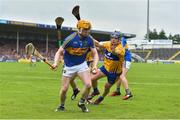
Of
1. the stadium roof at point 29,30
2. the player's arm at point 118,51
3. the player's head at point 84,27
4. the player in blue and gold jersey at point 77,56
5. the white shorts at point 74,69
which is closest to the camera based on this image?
the player's head at point 84,27

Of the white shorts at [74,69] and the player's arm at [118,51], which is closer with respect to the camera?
the white shorts at [74,69]

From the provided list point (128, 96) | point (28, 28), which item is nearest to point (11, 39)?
point (28, 28)

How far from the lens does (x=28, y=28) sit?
98562 millimetres

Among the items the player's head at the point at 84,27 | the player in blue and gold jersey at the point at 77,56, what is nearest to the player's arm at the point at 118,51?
the player in blue and gold jersey at the point at 77,56

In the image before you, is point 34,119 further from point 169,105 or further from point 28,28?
point 28,28

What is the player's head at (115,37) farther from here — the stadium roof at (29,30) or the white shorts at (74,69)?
the stadium roof at (29,30)

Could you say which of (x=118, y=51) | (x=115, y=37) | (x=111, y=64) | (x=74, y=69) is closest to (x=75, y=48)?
(x=74, y=69)

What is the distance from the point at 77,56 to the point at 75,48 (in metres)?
0.24

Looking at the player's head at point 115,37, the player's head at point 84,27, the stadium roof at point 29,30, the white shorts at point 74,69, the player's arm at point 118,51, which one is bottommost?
the white shorts at point 74,69

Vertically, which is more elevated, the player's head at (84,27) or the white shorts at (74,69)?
the player's head at (84,27)

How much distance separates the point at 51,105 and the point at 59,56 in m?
1.87

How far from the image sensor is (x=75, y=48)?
11828mm

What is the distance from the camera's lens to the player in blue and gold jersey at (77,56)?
1175 centimetres

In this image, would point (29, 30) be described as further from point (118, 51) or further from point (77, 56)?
point (77, 56)
